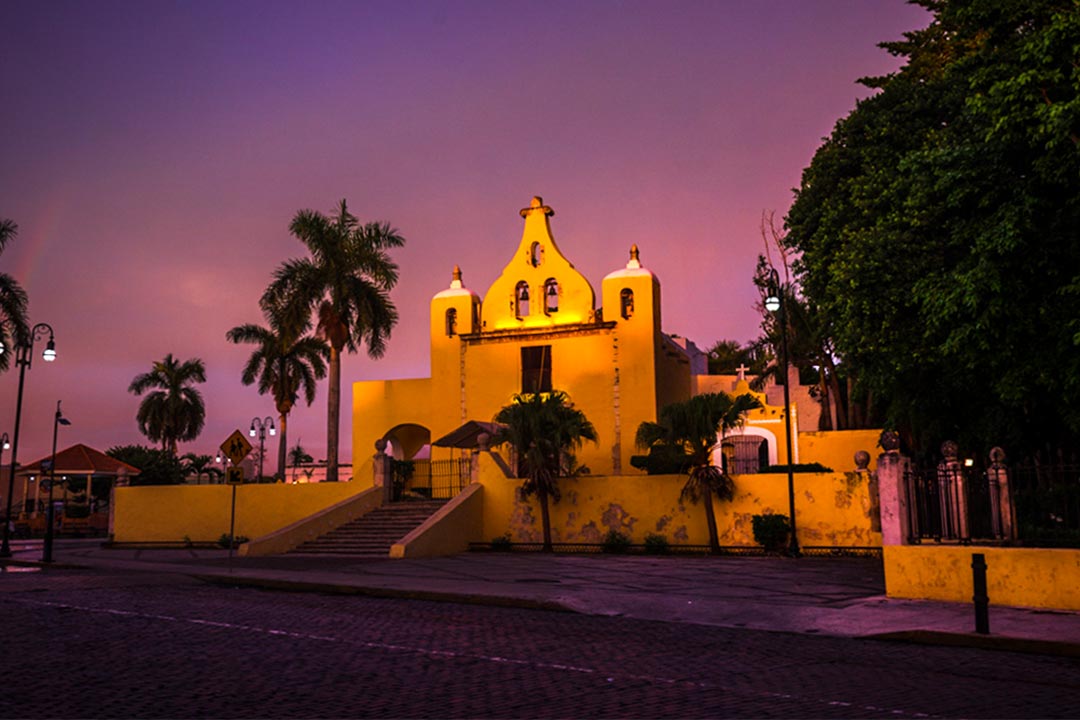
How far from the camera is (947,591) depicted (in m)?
13.2

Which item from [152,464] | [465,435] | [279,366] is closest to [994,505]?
[465,435]

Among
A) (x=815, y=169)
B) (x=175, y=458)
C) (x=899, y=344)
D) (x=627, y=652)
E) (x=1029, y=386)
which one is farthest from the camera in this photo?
(x=175, y=458)

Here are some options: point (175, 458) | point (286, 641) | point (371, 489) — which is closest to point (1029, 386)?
point (286, 641)

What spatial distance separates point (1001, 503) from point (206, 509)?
25796 mm

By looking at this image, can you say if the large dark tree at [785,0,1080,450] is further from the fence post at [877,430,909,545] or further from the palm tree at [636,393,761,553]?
the palm tree at [636,393,761,553]

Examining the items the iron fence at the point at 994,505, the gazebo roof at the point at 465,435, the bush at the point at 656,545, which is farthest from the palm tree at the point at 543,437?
the iron fence at the point at 994,505

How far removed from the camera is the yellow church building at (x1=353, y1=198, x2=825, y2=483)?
115 feet

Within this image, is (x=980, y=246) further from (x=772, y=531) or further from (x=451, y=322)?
(x=451, y=322)

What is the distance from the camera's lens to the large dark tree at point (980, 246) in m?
14.0

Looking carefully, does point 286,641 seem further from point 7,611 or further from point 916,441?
point 916,441

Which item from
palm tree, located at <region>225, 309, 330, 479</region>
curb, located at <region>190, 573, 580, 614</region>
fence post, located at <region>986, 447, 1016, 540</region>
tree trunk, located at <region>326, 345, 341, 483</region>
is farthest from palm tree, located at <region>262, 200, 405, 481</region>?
fence post, located at <region>986, 447, 1016, 540</region>

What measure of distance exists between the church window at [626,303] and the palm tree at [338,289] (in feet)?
29.0

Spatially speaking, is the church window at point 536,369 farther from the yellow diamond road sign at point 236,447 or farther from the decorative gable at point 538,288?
the yellow diamond road sign at point 236,447

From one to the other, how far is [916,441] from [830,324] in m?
5.82
